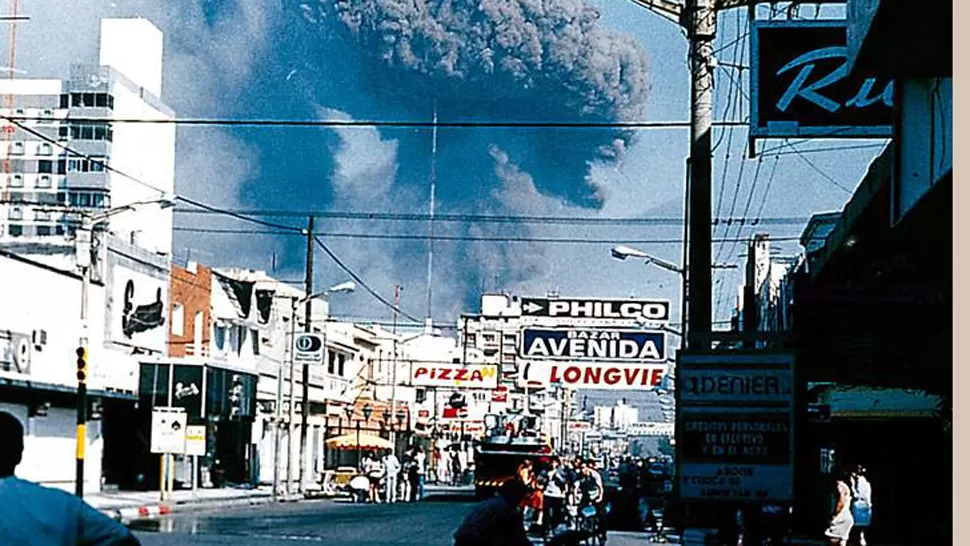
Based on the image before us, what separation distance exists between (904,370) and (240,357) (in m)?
10.3

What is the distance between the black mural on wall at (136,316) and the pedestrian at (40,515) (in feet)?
13.7

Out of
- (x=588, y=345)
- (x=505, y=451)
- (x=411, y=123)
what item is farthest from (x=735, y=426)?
(x=505, y=451)

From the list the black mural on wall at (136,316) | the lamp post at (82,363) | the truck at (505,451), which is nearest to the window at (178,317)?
the black mural on wall at (136,316)

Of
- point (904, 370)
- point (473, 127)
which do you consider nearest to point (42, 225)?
point (473, 127)

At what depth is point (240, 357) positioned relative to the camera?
2505 centimetres

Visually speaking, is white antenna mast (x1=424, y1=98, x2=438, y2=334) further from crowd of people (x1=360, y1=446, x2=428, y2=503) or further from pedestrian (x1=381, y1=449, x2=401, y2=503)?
pedestrian (x1=381, y1=449, x2=401, y2=503)

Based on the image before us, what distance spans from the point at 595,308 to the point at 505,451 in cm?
579

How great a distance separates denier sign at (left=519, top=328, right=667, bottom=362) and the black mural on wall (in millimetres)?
17237

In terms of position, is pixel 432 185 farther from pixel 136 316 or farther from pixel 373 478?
pixel 373 478

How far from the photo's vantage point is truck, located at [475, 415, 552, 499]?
3822 centimetres

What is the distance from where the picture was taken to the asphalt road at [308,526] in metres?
18.1

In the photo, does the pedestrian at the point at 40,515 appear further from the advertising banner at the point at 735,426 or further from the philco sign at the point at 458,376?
the philco sign at the point at 458,376

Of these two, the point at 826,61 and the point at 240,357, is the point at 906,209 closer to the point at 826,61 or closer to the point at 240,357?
the point at 826,61

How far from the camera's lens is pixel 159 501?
1281 centimetres
